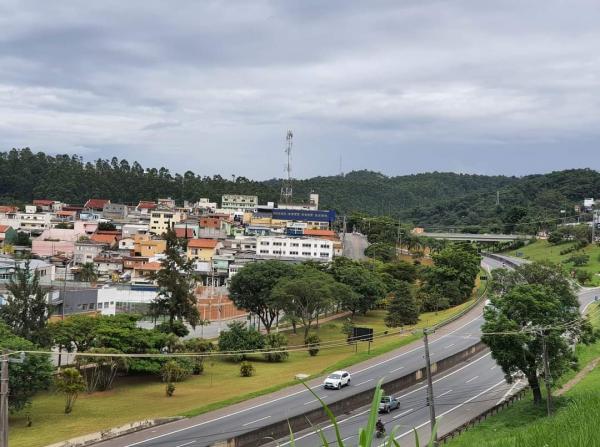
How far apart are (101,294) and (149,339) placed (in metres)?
19.6

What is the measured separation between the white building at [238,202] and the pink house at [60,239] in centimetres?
3730

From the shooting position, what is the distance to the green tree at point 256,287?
51.2 metres

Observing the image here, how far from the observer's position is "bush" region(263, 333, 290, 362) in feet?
139

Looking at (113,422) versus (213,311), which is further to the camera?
(213,311)

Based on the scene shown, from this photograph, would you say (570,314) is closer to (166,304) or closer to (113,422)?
(113,422)

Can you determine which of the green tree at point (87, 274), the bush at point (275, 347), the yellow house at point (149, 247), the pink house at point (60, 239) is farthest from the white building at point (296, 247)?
the bush at point (275, 347)

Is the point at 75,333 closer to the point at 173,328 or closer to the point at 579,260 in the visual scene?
the point at 173,328

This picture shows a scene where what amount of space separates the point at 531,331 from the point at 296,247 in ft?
198

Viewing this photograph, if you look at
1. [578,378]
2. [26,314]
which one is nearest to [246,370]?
[26,314]

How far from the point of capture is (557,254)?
89.1 meters

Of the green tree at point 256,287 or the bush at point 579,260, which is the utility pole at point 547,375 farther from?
the bush at point 579,260

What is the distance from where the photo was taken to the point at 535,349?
26.9m

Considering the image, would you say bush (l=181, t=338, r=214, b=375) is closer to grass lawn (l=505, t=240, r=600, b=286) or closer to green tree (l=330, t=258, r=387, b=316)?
green tree (l=330, t=258, r=387, b=316)

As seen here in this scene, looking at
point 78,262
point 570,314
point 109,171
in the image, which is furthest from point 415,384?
point 109,171
